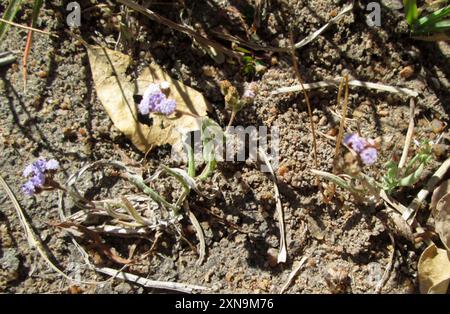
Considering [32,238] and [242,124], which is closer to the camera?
[32,238]

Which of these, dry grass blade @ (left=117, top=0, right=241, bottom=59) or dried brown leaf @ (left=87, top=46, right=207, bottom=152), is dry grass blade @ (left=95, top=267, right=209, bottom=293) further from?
dry grass blade @ (left=117, top=0, right=241, bottom=59)

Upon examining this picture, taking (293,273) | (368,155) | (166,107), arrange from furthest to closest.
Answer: (293,273) < (166,107) < (368,155)

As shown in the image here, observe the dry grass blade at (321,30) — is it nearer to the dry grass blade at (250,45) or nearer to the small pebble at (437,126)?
the dry grass blade at (250,45)

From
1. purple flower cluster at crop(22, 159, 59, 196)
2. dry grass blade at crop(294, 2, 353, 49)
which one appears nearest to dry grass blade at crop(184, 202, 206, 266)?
purple flower cluster at crop(22, 159, 59, 196)

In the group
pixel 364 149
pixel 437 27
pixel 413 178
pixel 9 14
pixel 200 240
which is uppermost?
pixel 9 14

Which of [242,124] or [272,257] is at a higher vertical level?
[242,124]

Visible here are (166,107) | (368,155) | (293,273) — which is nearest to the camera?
(368,155)

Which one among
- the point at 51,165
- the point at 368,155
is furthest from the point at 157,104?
the point at 368,155

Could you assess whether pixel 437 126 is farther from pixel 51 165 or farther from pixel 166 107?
pixel 51 165
